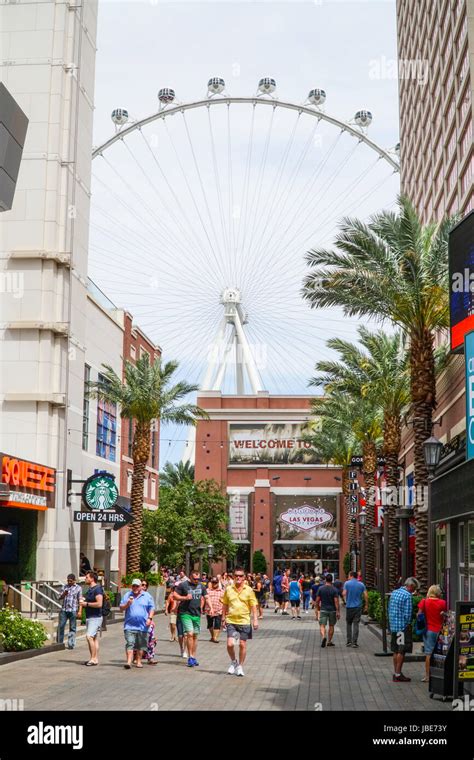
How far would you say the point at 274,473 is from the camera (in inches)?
3273

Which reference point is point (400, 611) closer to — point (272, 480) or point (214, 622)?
point (214, 622)

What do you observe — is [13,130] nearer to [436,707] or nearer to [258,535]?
[436,707]

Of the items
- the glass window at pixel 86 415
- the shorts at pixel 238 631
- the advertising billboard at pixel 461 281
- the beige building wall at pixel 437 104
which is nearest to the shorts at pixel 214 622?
the shorts at pixel 238 631

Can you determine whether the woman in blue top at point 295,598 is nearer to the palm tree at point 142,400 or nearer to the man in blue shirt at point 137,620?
the palm tree at point 142,400

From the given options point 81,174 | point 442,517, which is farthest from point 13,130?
point 81,174

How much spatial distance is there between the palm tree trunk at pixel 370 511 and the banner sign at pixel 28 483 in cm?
1374

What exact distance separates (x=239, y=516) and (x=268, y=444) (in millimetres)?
6776

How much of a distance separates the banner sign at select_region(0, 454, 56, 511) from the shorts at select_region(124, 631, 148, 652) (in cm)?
1320

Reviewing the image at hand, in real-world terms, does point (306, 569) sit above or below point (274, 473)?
A: below

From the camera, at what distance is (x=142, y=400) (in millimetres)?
45000

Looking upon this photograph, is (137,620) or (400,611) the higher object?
(400,611)

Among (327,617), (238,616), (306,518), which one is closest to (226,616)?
(238,616)

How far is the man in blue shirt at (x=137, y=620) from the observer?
19.4 m

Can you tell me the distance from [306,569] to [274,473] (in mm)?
8560
